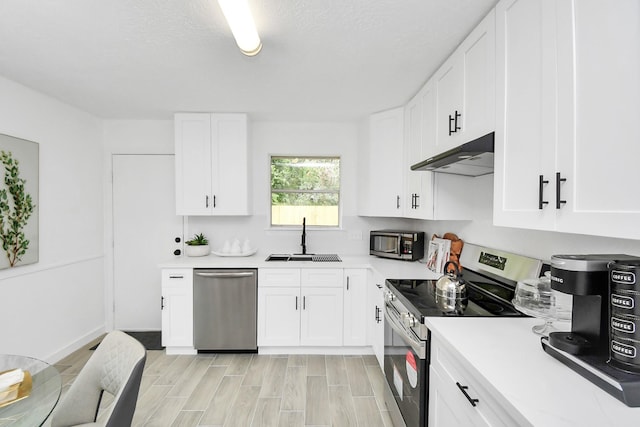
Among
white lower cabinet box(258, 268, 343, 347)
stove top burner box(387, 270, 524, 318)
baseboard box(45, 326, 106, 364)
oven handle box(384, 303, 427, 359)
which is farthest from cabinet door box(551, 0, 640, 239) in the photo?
baseboard box(45, 326, 106, 364)

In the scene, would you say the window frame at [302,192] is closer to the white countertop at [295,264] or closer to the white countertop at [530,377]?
the white countertop at [295,264]

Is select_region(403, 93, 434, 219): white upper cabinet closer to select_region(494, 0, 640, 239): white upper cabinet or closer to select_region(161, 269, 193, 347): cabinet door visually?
select_region(494, 0, 640, 239): white upper cabinet

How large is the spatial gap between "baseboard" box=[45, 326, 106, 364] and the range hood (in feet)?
11.9

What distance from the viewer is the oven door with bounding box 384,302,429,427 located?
1.47m

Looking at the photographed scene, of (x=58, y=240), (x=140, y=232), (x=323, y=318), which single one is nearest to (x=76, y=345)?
(x=58, y=240)

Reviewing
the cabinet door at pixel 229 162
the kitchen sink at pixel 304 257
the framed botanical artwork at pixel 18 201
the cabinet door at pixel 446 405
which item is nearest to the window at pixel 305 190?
the kitchen sink at pixel 304 257

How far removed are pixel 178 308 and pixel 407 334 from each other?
91.4 inches

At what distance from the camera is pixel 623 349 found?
2.87 feet

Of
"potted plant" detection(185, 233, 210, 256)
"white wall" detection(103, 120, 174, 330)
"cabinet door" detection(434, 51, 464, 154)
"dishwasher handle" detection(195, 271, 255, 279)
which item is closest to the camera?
"cabinet door" detection(434, 51, 464, 154)

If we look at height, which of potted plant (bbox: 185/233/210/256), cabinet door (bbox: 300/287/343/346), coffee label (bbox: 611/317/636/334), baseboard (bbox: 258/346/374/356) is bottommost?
baseboard (bbox: 258/346/374/356)

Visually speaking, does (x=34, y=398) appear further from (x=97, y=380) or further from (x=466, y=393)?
(x=466, y=393)

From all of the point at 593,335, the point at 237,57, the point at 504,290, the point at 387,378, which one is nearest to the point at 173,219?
the point at 237,57

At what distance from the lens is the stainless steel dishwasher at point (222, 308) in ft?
9.80

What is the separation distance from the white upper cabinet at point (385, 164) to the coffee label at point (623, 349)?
210cm
